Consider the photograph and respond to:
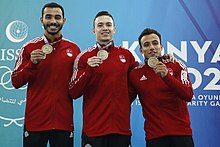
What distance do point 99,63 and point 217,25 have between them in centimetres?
189

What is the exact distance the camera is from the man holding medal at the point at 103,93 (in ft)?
7.70

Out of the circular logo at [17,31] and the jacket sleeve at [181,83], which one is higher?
the circular logo at [17,31]

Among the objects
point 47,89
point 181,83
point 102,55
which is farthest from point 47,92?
point 181,83

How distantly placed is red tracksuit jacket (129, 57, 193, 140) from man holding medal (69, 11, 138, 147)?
5.8 inches

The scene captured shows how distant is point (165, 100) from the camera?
2.41 meters

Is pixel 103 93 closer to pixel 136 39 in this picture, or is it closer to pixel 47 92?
pixel 47 92

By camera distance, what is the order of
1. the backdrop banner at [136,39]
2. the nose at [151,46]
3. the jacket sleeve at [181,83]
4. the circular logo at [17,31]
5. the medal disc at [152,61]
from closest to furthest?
the jacket sleeve at [181,83]
the medal disc at [152,61]
the nose at [151,46]
the backdrop banner at [136,39]
the circular logo at [17,31]

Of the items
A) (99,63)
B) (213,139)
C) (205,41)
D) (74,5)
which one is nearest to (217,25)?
(205,41)

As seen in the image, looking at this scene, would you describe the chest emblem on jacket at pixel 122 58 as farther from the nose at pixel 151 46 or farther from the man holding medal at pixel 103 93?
the nose at pixel 151 46

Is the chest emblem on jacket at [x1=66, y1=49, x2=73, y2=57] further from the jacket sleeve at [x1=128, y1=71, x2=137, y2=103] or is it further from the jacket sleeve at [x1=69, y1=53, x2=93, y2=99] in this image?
the jacket sleeve at [x1=128, y1=71, x2=137, y2=103]

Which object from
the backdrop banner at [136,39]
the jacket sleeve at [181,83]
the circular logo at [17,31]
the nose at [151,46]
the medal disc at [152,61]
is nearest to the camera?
the jacket sleeve at [181,83]

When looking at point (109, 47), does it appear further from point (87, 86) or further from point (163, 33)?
point (163, 33)

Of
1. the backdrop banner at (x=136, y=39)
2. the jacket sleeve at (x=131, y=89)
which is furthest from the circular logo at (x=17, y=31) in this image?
the jacket sleeve at (x=131, y=89)

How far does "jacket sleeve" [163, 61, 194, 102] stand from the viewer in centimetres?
228
